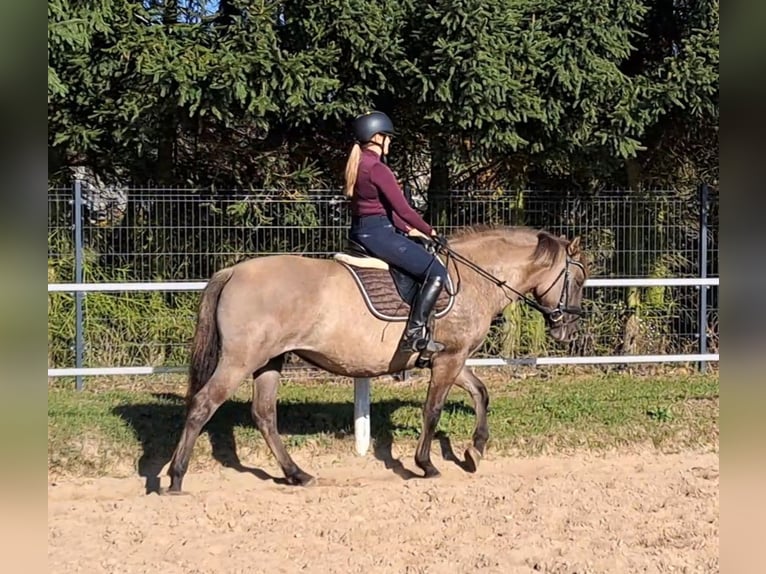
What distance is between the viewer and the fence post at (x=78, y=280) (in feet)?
29.7

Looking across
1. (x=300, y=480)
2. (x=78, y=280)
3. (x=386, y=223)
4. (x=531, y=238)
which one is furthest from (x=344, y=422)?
(x=78, y=280)

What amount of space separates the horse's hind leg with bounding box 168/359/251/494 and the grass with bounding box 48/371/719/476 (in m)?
0.94

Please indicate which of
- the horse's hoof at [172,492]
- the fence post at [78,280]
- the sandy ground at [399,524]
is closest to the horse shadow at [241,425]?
the sandy ground at [399,524]

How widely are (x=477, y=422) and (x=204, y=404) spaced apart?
2.47 metres

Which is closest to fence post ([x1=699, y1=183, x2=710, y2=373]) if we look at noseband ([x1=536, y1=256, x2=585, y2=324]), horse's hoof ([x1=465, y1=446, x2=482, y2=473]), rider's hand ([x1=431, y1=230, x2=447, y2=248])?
noseband ([x1=536, y1=256, x2=585, y2=324])

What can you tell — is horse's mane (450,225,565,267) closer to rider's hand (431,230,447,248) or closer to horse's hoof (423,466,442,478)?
rider's hand (431,230,447,248)

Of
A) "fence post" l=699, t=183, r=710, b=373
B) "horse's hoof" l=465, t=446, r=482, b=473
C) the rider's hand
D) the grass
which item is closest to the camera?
the rider's hand

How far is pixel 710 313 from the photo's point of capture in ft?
34.6

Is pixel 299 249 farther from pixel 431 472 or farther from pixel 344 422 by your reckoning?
pixel 431 472


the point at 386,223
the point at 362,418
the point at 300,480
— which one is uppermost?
the point at 386,223

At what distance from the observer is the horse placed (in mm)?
5871

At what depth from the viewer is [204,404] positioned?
584cm
